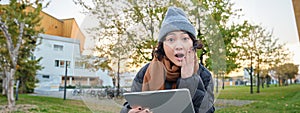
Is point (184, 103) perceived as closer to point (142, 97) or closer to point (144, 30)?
point (142, 97)

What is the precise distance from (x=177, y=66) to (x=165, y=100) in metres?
0.08

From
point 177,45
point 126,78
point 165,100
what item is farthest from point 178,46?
point 126,78

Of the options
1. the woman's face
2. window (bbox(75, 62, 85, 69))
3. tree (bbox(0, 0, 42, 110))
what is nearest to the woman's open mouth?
the woman's face

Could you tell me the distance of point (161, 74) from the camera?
0.62 meters

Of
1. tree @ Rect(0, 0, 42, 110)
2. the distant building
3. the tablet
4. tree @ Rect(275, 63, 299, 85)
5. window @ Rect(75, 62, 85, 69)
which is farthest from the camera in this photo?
tree @ Rect(275, 63, 299, 85)

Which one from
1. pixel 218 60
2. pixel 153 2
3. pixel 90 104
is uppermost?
pixel 153 2

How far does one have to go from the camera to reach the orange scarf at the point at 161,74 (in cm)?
62

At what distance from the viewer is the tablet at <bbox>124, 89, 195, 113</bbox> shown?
21.7 inches

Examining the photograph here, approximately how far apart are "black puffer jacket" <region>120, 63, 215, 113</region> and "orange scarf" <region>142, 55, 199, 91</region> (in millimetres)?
14

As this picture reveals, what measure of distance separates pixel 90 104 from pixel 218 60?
0.38m

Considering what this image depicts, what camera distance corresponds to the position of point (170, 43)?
0.63 metres

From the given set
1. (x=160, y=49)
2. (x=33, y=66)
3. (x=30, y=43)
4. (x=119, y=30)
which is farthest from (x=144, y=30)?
(x=33, y=66)

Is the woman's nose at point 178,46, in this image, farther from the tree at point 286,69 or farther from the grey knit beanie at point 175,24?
the tree at point 286,69

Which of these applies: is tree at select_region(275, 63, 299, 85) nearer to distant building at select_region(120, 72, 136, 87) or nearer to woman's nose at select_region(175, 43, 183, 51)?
distant building at select_region(120, 72, 136, 87)
